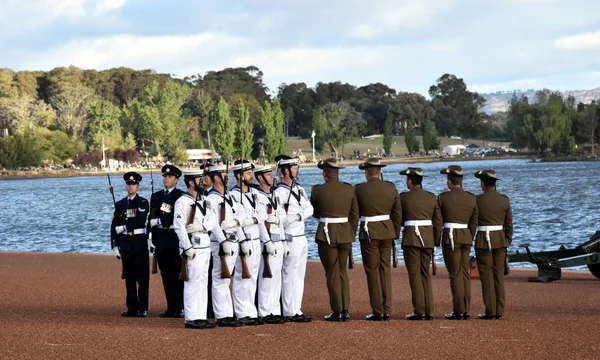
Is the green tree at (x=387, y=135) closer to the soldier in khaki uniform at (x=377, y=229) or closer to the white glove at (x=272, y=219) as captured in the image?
the soldier in khaki uniform at (x=377, y=229)

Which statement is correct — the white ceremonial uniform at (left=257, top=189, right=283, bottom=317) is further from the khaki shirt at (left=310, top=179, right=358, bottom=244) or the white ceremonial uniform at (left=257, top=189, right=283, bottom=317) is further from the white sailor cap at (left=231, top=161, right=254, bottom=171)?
the khaki shirt at (left=310, top=179, right=358, bottom=244)

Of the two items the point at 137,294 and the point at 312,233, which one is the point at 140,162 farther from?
the point at 137,294

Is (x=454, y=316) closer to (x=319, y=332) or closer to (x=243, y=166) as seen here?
(x=319, y=332)

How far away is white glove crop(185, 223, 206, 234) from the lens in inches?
505

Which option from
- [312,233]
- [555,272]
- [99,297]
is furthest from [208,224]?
[312,233]

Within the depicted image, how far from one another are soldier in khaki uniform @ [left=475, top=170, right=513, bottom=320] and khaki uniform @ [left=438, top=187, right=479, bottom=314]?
183 mm

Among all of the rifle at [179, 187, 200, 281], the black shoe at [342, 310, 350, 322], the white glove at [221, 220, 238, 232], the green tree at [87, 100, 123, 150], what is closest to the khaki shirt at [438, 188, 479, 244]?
the black shoe at [342, 310, 350, 322]

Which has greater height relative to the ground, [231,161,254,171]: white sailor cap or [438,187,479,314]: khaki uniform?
[231,161,254,171]: white sailor cap

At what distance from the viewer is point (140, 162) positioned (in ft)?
541

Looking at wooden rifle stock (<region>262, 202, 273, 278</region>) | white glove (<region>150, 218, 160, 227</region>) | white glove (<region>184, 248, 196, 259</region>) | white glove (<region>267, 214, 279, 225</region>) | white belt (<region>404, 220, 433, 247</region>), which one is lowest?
wooden rifle stock (<region>262, 202, 273, 278</region>)

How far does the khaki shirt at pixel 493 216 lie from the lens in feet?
45.7

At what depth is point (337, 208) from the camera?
13.6 meters

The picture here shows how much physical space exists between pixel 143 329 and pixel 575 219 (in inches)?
1498

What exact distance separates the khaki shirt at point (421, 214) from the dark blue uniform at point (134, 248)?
12.2 feet
